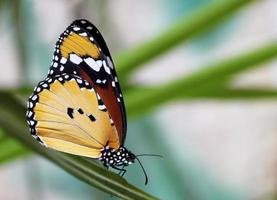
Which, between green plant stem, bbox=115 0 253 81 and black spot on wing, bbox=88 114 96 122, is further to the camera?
green plant stem, bbox=115 0 253 81

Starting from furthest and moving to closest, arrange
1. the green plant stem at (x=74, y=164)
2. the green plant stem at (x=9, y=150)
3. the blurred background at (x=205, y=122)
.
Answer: the blurred background at (x=205, y=122) → the green plant stem at (x=9, y=150) → the green plant stem at (x=74, y=164)

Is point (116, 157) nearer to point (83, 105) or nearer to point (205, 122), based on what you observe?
point (83, 105)

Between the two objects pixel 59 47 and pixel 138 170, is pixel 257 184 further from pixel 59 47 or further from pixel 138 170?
pixel 59 47

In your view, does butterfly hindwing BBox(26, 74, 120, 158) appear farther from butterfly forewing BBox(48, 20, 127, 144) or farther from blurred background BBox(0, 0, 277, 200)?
blurred background BBox(0, 0, 277, 200)

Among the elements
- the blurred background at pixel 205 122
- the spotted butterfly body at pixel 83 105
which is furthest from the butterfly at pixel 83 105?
the blurred background at pixel 205 122

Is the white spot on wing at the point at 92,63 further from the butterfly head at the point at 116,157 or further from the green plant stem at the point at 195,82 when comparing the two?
the green plant stem at the point at 195,82

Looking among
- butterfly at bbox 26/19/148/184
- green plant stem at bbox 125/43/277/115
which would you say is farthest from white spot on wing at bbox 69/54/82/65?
green plant stem at bbox 125/43/277/115
